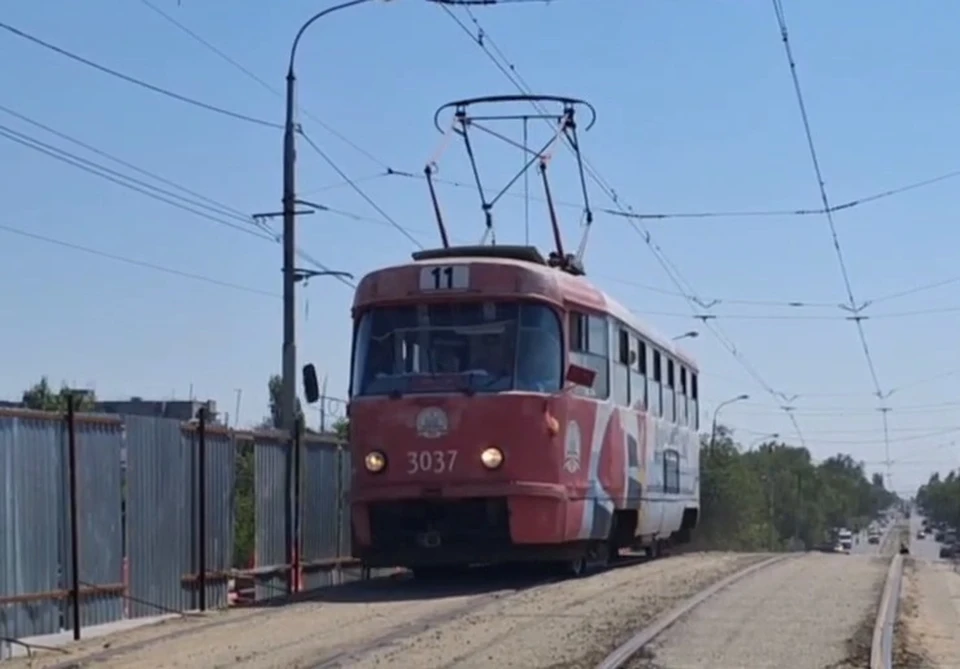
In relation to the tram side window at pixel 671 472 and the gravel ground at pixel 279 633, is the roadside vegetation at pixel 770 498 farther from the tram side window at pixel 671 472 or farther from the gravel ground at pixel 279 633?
the gravel ground at pixel 279 633

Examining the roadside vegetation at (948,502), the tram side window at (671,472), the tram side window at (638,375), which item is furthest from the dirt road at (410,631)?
the roadside vegetation at (948,502)

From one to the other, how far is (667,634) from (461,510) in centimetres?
516

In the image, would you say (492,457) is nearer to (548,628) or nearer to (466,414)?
(466,414)

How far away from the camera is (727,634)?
50.5ft

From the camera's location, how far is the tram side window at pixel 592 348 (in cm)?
2109

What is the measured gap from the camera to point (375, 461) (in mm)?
20219

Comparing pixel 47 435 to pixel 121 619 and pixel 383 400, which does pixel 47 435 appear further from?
pixel 383 400

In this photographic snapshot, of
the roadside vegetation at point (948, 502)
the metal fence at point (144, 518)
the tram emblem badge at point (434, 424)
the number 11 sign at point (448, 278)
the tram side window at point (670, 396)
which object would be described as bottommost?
the roadside vegetation at point (948, 502)

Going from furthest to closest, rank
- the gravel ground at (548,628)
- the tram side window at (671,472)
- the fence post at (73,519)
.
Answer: the tram side window at (671,472) → the fence post at (73,519) → the gravel ground at (548,628)

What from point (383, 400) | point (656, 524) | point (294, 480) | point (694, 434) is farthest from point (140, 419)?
point (694, 434)

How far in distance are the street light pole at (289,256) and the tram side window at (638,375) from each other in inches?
185

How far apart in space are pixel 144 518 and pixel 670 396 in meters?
13.1

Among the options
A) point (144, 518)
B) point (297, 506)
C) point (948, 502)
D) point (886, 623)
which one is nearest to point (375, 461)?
point (297, 506)

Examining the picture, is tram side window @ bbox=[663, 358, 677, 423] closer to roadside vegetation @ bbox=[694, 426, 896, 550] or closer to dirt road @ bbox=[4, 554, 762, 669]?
dirt road @ bbox=[4, 554, 762, 669]
